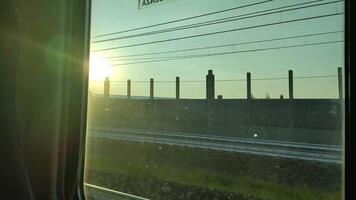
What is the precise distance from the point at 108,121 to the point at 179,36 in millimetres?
818

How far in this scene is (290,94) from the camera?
2.72 m

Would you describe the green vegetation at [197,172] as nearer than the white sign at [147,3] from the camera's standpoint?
No

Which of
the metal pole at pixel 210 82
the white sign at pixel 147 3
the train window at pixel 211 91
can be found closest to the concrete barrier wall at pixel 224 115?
the train window at pixel 211 91

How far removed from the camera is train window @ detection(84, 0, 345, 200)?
2373 millimetres

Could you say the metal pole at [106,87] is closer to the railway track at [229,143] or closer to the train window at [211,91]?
the train window at [211,91]

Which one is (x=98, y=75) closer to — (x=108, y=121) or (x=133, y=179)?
(x=108, y=121)

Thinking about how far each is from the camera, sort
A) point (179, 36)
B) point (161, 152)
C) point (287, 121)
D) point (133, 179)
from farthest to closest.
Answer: point (287, 121) < point (161, 152) < point (133, 179) < point (179, 36)

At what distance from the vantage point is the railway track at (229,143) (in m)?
3.00

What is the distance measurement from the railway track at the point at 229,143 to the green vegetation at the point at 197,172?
0.07m

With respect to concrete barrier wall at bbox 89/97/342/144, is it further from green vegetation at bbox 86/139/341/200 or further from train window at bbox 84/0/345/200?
green vegetation at bbox 86/139/341/200

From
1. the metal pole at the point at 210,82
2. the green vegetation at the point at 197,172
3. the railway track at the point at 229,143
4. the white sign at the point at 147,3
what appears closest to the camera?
the white sign at the point at 147,3

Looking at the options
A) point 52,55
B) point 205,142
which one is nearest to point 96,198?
point 52,55

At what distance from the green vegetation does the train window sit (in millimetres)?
12

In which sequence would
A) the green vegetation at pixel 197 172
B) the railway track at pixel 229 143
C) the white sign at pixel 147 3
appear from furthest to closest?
the railway track at pixel 229 143, the green vegetation at pixel 197 172, the white sign at pixel 147 3
